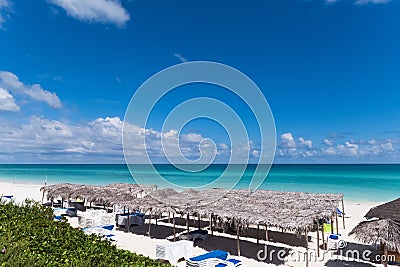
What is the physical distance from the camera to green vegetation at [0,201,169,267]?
2.95m

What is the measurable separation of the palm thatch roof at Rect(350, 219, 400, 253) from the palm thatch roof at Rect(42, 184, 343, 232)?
1.31 metres

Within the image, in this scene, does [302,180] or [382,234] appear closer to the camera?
[382,234]

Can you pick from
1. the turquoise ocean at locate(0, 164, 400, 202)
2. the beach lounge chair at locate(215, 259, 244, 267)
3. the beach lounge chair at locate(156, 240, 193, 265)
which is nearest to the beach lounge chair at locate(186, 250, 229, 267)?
the beach lounge chair at locate(215, 259, 244, 267)

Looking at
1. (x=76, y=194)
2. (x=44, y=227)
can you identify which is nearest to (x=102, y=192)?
(x=76, y=194)

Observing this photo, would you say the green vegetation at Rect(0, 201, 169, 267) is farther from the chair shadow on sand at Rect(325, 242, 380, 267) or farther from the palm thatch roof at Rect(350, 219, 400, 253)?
the chair shadow on sand at Rect(325, 242, 380, 267)

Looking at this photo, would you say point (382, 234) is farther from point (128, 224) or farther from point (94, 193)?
point (94, 193)

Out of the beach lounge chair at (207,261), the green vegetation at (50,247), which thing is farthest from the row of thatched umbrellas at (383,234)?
the green vegetation at (50,247)

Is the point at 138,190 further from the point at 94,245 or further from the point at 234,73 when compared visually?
the point at 94,245

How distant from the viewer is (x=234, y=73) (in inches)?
388

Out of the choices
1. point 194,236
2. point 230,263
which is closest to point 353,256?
point 230,263

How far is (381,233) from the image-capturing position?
7527mm

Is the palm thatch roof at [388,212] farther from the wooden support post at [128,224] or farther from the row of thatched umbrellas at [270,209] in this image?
the wooden support post at [128,224]

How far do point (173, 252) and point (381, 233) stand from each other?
5.55 meters

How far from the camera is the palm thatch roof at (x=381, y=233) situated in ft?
24.2
